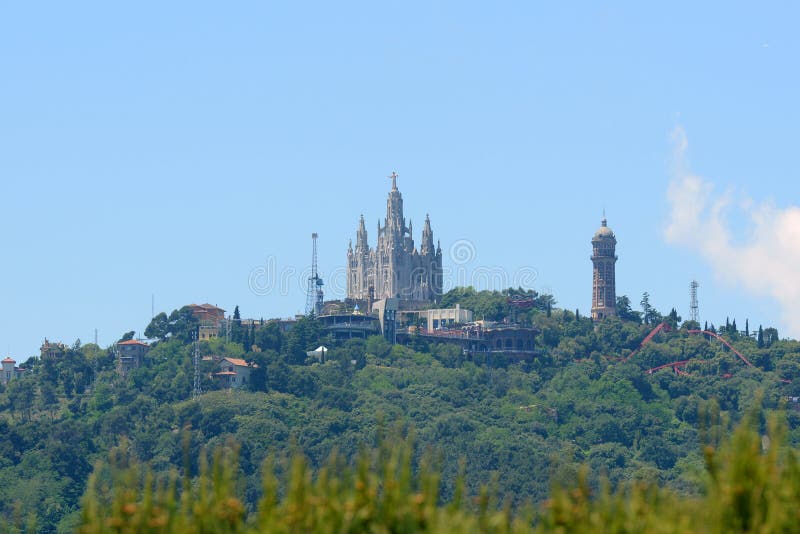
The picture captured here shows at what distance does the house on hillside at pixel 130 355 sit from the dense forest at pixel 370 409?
115 centimetres

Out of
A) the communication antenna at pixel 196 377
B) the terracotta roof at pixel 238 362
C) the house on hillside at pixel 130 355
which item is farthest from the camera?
the house on hillside at pixel 130 355

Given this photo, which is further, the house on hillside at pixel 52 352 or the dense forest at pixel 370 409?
the house on hillside at pixel 52 352

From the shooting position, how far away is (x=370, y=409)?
180250 mm

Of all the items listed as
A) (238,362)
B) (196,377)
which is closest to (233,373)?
(238,362)

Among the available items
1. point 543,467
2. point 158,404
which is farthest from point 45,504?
point 543,467

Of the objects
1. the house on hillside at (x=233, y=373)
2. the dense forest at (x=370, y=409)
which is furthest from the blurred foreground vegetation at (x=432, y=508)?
the house on hillside at (x=233, y=373)

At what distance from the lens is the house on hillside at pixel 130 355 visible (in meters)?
194

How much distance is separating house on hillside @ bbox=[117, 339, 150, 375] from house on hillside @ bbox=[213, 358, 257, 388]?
1240 centimetres

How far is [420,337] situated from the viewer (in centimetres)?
19688

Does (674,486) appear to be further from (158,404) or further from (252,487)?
(158,404)

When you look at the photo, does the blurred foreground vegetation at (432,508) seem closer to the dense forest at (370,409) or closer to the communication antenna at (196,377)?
the dense forest at (370,409)

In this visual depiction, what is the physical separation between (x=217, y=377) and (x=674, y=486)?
1908 inches

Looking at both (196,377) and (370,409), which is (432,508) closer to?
(370,409)

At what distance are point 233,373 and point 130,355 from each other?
15.5 m
